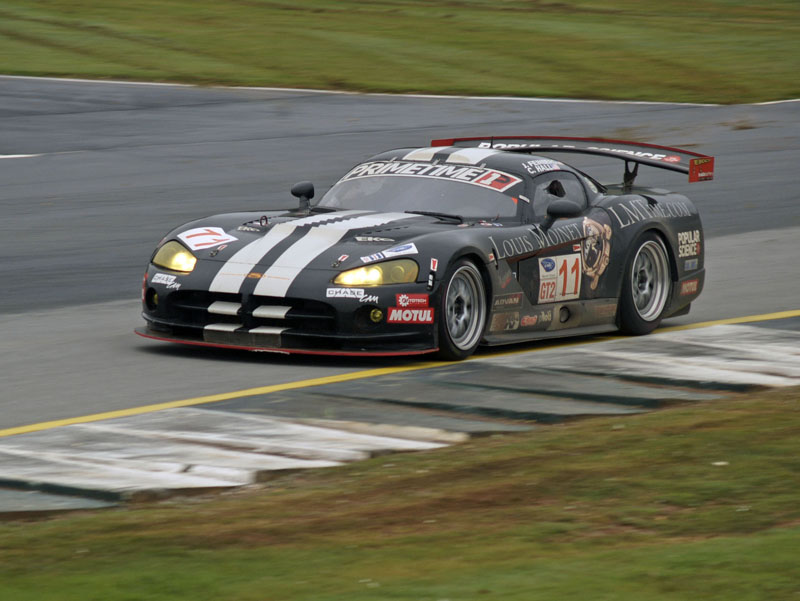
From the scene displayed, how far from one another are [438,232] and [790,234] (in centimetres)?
784

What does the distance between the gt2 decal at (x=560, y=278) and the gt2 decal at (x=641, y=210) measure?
0.61m

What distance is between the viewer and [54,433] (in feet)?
22.7

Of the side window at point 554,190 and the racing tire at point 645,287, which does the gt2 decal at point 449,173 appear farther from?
the racing tire at point 645,287

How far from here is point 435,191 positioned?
9.99 m

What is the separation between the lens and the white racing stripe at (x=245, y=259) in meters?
8.96

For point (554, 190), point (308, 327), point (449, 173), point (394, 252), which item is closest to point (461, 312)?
point (394, 252)

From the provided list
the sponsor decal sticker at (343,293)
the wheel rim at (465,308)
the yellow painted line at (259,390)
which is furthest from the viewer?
the wheel rim at (465,308)

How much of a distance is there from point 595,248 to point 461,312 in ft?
4.74

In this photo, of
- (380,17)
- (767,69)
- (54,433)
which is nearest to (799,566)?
(54,433)

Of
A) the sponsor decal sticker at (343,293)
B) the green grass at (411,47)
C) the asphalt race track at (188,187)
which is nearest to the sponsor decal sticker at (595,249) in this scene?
the asphalt race track at (188,187)

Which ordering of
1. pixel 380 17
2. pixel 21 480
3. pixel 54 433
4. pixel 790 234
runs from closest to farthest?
pixel 21 480
pixel 54 433
pixel 790 234
pixel 380 17

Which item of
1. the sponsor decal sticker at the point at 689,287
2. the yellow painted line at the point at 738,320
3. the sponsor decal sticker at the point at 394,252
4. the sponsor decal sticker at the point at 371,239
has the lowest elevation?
the yellow painted line at the point at 738,320

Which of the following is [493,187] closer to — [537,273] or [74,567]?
[537,273]

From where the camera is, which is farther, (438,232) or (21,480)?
(438,232)
